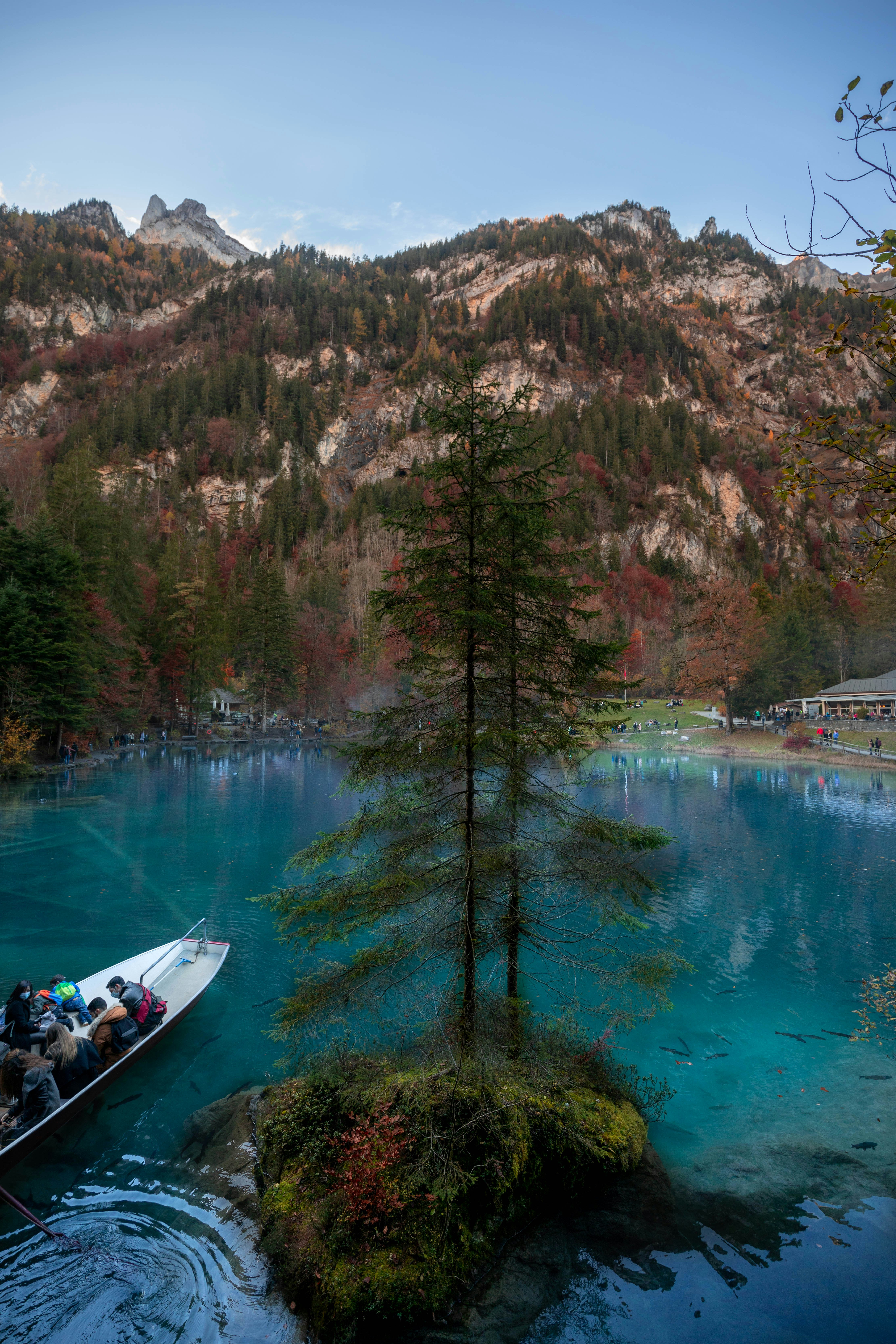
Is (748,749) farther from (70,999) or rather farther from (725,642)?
(70,999)

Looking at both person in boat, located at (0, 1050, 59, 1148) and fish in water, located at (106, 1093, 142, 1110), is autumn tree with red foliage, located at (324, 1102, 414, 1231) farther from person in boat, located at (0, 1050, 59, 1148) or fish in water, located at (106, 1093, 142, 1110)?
fish in water, located at (106, 1093, 142, 1110)

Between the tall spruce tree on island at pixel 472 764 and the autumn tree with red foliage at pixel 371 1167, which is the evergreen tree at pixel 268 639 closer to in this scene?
the tall spruce tree on island at pixel 472 764

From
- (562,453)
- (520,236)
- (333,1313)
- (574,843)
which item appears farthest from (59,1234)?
(520,236)

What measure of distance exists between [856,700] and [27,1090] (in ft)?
212

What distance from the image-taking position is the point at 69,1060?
28.7 feet

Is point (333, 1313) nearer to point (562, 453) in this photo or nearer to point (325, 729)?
point (562, 453)

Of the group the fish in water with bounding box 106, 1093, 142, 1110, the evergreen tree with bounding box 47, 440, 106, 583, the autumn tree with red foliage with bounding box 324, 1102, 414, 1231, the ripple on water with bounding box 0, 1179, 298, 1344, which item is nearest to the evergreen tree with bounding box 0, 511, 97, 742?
the evergreen tree with bounding box 47, 440, 106, 583

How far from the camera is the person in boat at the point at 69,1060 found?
8625 millimetres

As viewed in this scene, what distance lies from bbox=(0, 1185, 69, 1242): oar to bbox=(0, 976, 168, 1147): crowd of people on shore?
31.9 inches

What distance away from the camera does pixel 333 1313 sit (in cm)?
553

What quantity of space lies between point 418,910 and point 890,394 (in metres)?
6.55

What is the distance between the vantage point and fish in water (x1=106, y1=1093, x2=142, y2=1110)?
945 cm

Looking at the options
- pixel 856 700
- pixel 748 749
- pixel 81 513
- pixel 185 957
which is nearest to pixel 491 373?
pixel 856 700

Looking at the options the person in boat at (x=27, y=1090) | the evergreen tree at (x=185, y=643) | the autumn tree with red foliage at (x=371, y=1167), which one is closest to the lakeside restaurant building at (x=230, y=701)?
the evergreen tree at (x=185, y=643)
